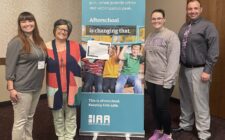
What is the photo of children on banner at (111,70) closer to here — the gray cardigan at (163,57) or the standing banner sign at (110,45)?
the standing banner sign at (110,45)

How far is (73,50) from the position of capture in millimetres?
2693

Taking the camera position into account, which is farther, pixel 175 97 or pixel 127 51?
pixel 175 97

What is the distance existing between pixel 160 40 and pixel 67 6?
8.55 ft

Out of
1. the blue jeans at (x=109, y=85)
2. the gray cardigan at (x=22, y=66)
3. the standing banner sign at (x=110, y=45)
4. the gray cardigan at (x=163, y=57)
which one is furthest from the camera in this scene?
the blue jeans at (x=109, y=85)

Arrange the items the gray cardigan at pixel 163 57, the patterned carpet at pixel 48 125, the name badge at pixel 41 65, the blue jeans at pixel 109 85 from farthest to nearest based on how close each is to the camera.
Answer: the patterned carpet at pixel 48 125, the blue jeans at pixel 109 85, the gray cardigan at pixel 163 57, the name badge at pixel 41 65

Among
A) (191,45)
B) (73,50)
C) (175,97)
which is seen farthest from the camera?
(175,97)

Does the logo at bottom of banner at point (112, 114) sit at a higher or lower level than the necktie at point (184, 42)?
lower

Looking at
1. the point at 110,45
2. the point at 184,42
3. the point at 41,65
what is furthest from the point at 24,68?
the point at 184,42

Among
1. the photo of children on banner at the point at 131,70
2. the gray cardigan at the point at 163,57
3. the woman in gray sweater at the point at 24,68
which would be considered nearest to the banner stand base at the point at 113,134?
the photo of children on banner at the point at 131,70

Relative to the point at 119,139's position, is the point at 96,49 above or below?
above

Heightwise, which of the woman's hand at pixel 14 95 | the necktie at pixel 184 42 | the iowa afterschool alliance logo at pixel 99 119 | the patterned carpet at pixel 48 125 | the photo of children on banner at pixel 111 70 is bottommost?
the patterned carpet at pixel 48 125

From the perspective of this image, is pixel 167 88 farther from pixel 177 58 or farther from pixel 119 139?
pixel 119 139

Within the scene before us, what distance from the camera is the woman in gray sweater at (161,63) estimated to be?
280 centimetres

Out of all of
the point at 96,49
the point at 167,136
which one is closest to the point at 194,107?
the point at 167,136
